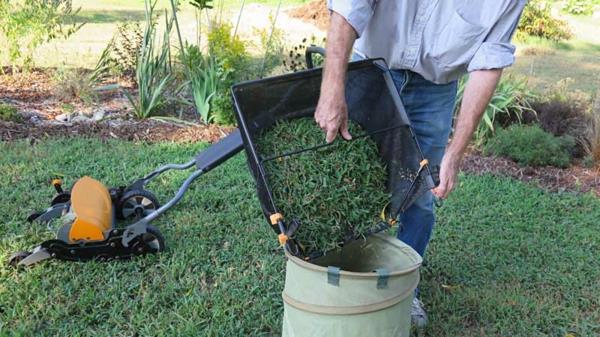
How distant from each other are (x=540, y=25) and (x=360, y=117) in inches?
424

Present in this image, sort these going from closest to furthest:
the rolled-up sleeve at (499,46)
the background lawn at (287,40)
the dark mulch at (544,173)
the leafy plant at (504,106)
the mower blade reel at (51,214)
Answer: the rolled-up sleeve at (499,46) < the mower blade reel at (51,214) < the dark mulch at (544,173) < the leafy plant at (504,106) < the background lawn at (287,40)

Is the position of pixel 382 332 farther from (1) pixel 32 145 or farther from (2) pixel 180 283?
(1) pixel 32 145

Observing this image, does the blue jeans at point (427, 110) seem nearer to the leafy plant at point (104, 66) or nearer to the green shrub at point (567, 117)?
the green shrub at point (567, 117)

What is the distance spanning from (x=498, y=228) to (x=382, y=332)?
2.25m

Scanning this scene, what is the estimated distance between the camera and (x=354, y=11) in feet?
7.36

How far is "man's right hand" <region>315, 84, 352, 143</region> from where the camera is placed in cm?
221

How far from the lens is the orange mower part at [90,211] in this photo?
3.30m

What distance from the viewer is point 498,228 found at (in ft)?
13.8

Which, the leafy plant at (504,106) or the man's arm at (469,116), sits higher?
the man's arm at (469,116)

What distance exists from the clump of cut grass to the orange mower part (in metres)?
1.42

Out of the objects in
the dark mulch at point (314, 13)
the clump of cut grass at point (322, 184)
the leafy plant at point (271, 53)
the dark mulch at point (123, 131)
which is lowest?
the dark mulch at point (314, 13)

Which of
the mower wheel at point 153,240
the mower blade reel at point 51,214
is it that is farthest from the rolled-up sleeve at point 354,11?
the mower blade reel at point 51,214

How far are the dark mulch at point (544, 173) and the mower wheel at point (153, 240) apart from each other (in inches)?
113

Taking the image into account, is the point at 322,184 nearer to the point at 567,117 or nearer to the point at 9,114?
the point at 9,114
